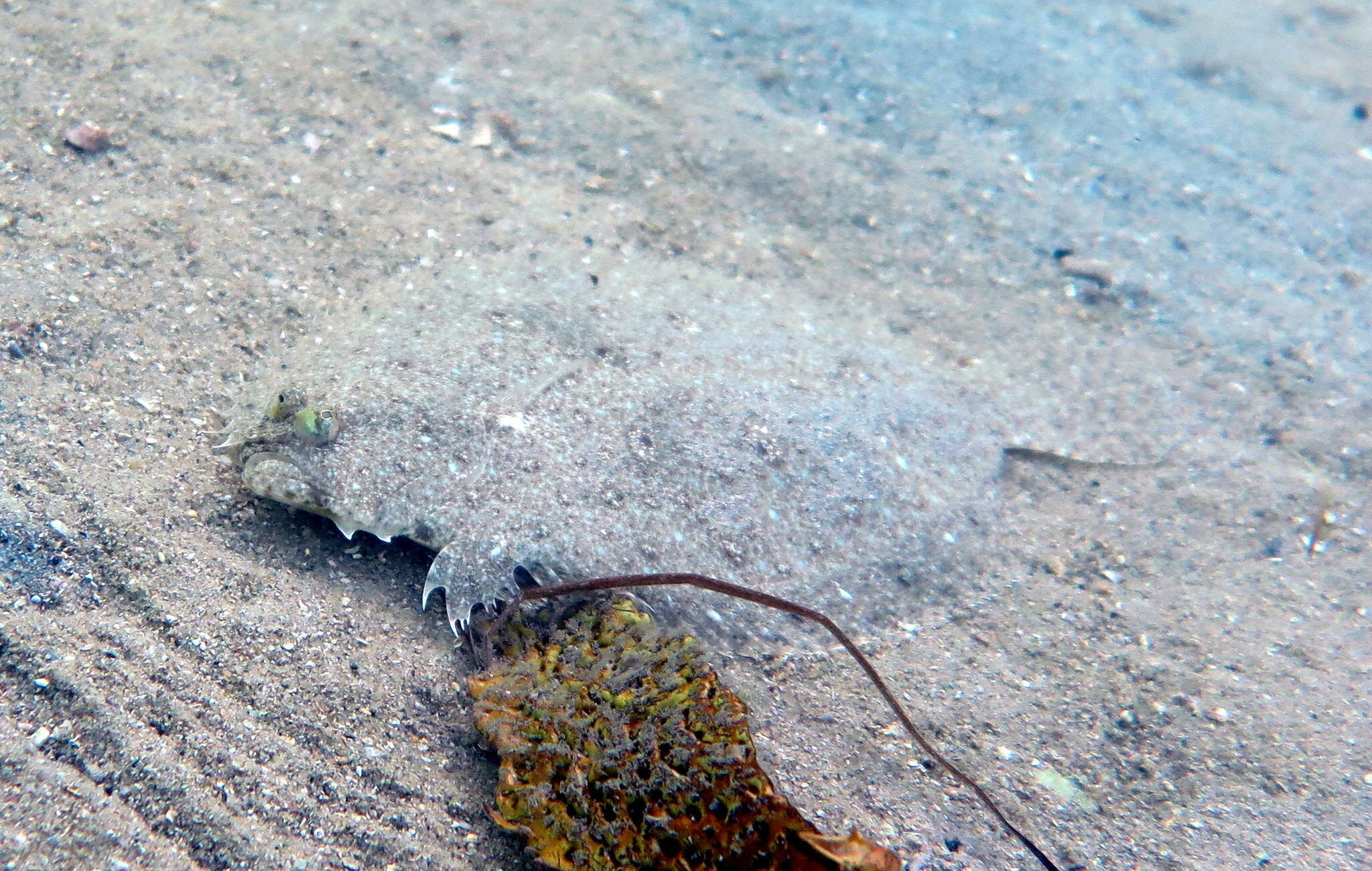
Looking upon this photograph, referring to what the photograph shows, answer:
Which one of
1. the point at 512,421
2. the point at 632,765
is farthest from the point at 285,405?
the point at 632,765

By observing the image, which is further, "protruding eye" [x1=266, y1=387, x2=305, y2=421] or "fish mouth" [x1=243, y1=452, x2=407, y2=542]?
"protruding eye" [x1=266, y1=387, x2=305, y2=421]

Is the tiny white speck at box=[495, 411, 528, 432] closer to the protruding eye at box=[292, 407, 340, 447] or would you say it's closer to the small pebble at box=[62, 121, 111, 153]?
the protruding eye at box=[292, 407, 340, 447]

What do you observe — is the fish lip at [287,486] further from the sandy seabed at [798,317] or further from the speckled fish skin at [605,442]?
the sandy seabed at [798,317]

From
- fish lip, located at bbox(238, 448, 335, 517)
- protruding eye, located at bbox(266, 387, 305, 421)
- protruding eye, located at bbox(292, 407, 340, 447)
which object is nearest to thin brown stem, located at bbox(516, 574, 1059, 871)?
fish lip, located at bbox(238, 448, 335, 517)

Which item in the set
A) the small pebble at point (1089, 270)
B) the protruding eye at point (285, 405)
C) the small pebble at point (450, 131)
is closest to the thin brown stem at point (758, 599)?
the protruding eye at point (285, 405)

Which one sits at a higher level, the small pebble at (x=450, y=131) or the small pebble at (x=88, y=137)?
the small pebble at (x=450, y=131)

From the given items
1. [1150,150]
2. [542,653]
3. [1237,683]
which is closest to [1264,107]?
[1150,150]
